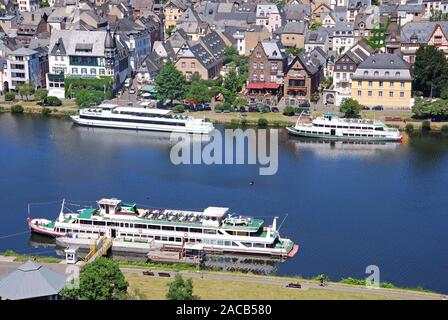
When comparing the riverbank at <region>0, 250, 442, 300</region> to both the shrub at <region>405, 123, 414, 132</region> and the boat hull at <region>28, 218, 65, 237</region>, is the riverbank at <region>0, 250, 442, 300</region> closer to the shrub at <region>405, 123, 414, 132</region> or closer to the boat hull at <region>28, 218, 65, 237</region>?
the boat hull at <region>28, 218, 65, 237</region>

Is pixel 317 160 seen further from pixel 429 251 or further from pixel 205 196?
pixel 429 251

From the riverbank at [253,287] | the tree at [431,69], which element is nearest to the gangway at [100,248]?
the riverbank at [253,287]

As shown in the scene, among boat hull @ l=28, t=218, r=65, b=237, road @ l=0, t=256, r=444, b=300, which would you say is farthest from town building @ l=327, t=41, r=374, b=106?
road @ l=0, t=256, r=444, b=300

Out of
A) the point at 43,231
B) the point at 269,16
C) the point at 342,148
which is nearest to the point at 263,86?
the point at 342,148

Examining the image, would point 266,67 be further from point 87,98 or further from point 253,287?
point 253,287

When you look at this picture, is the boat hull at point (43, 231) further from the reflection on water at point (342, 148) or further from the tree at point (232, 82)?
the tree at point (232, 82)
